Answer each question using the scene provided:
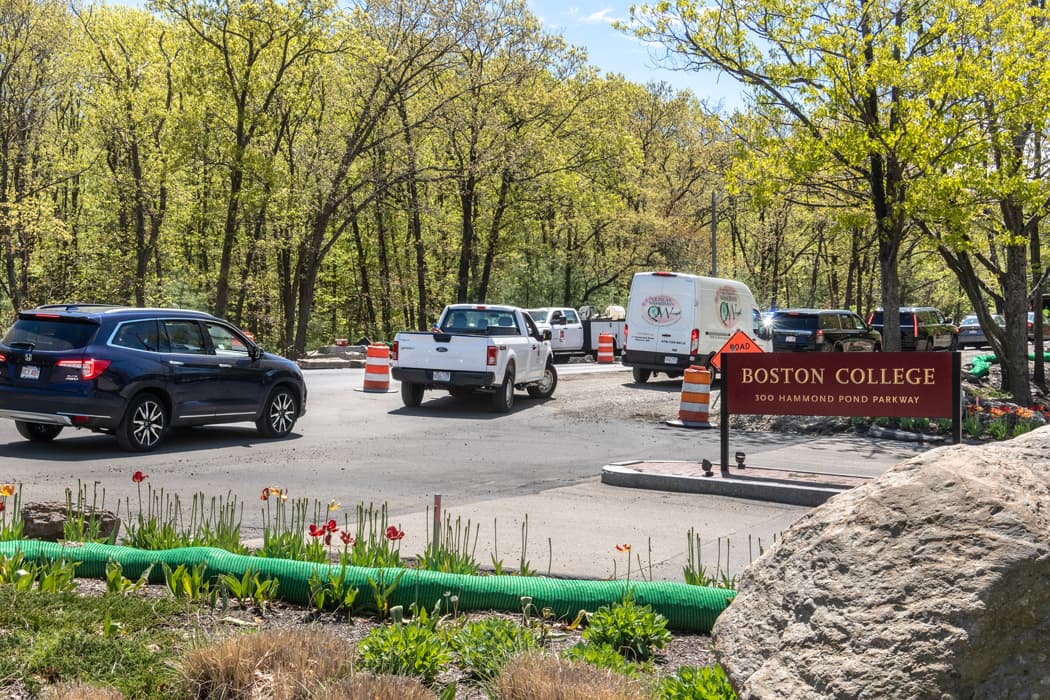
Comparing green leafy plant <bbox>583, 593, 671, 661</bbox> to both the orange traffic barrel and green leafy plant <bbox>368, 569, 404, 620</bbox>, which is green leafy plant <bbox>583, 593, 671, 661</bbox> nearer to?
green leafy plant <bbox>368, 569, 404, 620</bbox>

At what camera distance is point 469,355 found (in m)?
18.2

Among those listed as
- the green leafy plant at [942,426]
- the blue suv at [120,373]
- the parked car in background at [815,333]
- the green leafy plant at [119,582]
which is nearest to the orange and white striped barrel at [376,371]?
the blue suv at [120,373]

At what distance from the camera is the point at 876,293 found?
78625mm

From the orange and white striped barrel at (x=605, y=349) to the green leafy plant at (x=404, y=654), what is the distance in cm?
3203

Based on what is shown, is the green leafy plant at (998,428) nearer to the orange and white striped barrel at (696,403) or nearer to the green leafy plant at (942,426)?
the green leafy plant at (942,426)

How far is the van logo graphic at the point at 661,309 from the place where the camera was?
24453 mm

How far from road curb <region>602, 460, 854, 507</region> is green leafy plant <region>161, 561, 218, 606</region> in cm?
604

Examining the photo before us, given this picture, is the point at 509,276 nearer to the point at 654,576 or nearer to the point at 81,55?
the point at 81,55

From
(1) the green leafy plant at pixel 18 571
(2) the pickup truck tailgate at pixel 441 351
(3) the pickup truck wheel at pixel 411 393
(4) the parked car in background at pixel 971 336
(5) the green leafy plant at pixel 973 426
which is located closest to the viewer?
(1) the green leafy plant at pixel 18 571

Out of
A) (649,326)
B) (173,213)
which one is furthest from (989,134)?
(173,213)

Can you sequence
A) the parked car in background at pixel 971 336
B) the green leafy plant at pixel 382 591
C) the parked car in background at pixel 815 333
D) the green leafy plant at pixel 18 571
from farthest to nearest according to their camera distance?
the parked car in background at pixel 971 336 → the parked car in background at pixel 815 333 → the green leafy plant at pixel 18 571 → the green leafy plant at pixel 382 591

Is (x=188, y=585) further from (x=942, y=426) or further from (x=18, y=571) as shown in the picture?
(x=942, y=426)

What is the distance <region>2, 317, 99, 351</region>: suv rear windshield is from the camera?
12.2m

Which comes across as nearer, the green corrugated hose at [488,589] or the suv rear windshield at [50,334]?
the green corrugated hose at [488,589]
